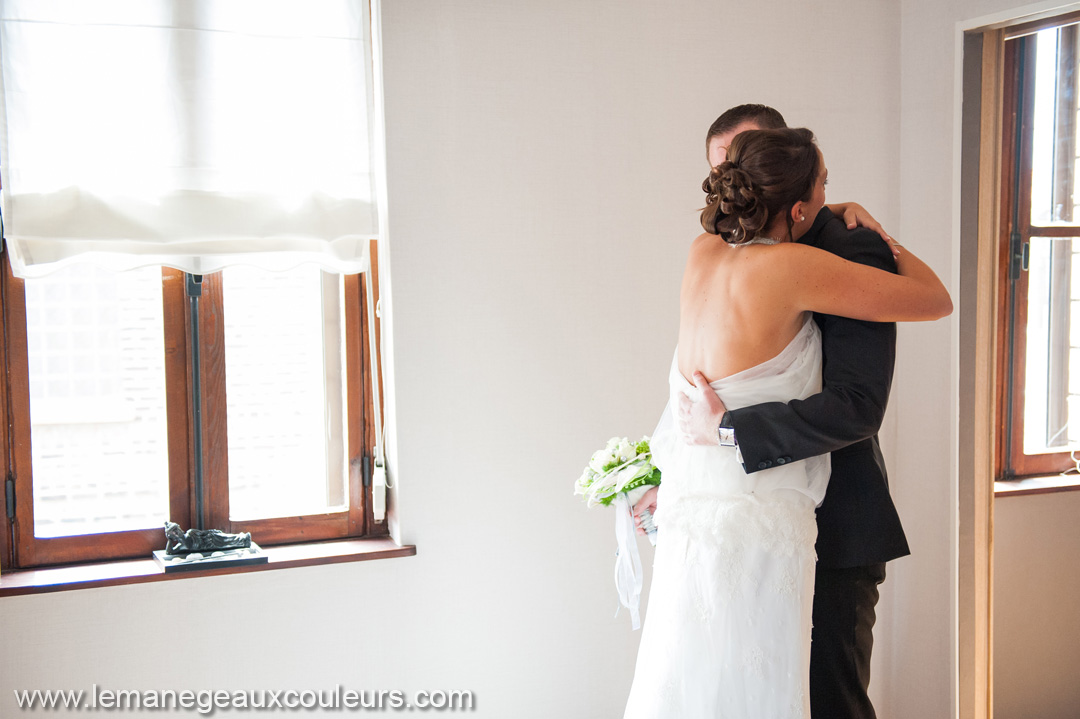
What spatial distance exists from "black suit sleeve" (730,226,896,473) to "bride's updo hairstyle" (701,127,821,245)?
0.20m

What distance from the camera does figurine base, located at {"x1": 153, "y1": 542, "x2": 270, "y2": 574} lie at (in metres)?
2.50

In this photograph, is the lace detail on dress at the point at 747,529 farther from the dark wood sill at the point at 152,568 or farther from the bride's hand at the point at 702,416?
the dark wood sill at the point at 152,568

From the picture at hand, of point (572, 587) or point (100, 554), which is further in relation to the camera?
point (572, 587)

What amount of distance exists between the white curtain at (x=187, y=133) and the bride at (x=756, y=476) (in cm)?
127

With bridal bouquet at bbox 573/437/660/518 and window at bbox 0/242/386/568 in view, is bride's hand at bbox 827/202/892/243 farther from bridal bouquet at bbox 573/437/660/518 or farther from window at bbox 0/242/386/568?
window at bbox 0/242/386/568

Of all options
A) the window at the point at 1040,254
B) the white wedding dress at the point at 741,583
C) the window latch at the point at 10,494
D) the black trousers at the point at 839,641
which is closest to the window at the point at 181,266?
the window latch at the point at 10,494

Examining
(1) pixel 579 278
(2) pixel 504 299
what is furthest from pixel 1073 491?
(2) pixel 504 299

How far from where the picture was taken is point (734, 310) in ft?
5.96

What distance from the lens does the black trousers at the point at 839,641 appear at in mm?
1861

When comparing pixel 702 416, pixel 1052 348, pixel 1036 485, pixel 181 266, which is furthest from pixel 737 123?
pixel 181 266

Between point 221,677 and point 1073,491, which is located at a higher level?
point 1073,491

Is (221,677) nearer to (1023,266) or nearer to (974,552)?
(974,552)

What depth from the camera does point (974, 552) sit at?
2.81 m

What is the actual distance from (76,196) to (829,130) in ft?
7.64
